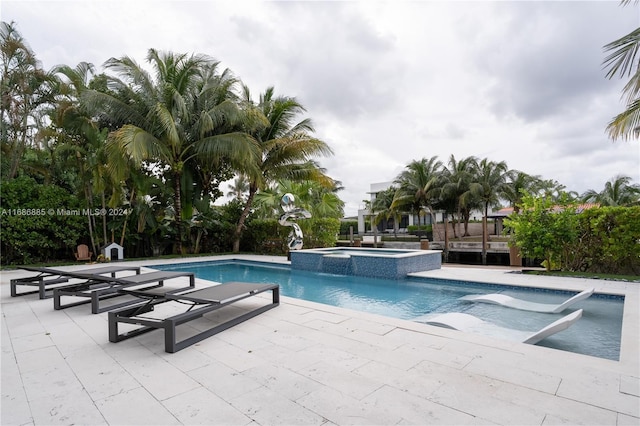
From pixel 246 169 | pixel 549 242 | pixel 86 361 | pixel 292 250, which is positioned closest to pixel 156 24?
pixel 246 169

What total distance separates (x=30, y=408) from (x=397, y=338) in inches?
121

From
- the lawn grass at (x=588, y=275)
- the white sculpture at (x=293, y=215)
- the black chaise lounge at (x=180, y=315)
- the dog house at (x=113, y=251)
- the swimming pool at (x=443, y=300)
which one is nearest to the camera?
the black chaise lounge at (x=180, y=315)

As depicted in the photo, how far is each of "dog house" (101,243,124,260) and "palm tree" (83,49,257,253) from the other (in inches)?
94.2

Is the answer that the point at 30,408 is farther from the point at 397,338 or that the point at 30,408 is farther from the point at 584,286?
the point at 584,286

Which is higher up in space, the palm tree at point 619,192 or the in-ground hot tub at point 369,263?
the palm tree at point 619,192

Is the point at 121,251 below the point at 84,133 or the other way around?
below

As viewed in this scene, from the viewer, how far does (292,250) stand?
11.4 metres

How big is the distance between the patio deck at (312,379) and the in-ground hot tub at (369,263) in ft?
15.5

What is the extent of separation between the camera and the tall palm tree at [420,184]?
75.7 ft

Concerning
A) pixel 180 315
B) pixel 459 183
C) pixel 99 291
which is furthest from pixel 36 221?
pixel 459 183

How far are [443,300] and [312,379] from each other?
471 cm

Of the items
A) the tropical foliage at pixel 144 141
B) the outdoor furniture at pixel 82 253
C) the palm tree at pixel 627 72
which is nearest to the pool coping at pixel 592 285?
the palm tree at pixel 627 72

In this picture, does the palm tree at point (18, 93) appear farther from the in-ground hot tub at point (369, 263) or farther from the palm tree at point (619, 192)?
the palm tree at point (619, 192)

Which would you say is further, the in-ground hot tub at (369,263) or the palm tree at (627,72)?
the in-ground hot tub at (369,263)
